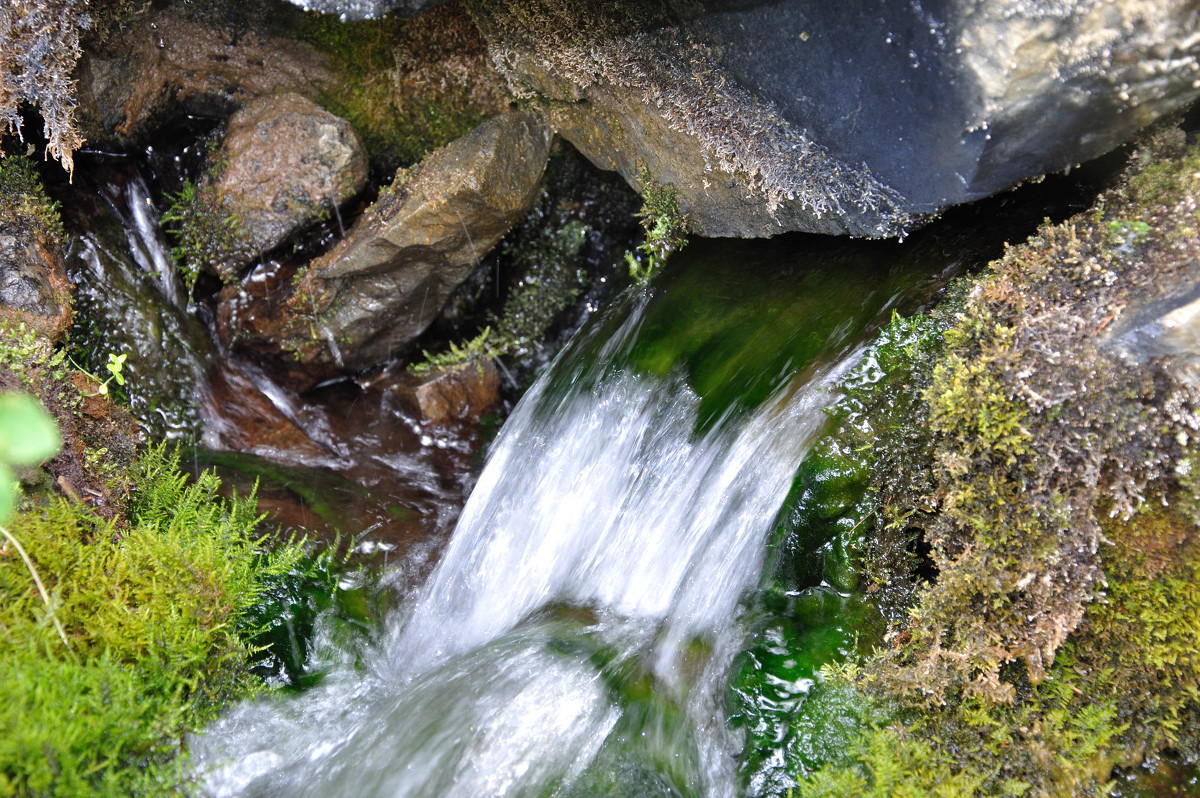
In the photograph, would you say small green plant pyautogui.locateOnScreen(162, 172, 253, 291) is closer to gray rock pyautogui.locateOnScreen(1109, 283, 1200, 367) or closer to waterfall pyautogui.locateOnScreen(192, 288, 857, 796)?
waterfall pyautogui.locateOnScreen(192, 288, 857, 796)

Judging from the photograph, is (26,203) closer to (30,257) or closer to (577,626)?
(30,257)

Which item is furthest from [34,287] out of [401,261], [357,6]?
→ [357,6]

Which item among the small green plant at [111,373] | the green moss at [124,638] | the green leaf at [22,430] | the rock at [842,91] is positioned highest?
the rock at [842,91]

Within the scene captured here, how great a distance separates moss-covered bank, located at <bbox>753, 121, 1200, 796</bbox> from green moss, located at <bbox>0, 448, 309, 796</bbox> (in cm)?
254

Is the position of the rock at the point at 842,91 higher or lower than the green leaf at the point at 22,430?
higher

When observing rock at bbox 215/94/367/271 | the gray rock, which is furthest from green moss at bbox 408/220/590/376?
the gray rock

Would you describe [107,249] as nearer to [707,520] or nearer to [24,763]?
[24,763]

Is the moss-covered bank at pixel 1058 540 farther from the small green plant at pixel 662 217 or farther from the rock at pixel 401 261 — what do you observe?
the rock at pixel 401 261

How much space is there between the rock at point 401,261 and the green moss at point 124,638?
5.25 ft

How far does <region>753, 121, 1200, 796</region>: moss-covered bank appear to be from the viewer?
2766 millimetres

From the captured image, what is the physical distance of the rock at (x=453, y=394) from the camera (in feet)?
17.3

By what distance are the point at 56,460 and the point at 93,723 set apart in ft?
4.89

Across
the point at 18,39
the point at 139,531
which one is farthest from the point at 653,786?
the point at 18,39

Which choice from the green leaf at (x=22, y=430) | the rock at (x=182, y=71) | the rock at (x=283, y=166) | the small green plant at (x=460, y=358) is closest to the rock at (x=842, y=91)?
the rock at (x=283, y=166)
